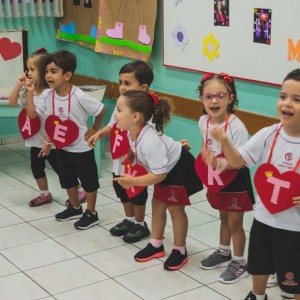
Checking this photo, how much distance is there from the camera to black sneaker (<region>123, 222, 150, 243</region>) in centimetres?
360

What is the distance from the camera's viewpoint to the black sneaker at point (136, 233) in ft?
11.8

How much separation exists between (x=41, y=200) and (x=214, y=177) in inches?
65.5

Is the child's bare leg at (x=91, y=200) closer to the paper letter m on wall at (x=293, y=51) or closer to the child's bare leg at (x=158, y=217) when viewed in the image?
the child's bare leg at (x=158, y=217)

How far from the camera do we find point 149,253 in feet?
11.1

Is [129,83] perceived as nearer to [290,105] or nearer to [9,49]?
[290,105]

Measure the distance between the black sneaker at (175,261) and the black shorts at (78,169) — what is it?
0.80 meters

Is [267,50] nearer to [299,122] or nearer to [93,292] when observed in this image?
[299,122]

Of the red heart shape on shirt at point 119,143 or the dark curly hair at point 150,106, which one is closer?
the dark curly hair at point 150,106

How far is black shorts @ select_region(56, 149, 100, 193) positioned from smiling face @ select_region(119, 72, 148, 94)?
568mm

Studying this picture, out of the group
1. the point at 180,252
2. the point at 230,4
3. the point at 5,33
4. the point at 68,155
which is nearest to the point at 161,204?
the point at 180,252

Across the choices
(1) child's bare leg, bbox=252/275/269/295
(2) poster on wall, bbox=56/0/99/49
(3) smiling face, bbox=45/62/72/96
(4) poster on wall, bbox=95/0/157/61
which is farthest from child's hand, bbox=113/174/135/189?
(2) poster on wall, bbox=56/0/99/49

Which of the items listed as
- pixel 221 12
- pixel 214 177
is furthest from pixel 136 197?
pixel 221 12

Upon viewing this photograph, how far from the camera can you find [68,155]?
3832 mm

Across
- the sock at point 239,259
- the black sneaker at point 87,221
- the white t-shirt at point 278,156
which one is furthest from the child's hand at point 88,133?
the white t-shirt at point 278,156
